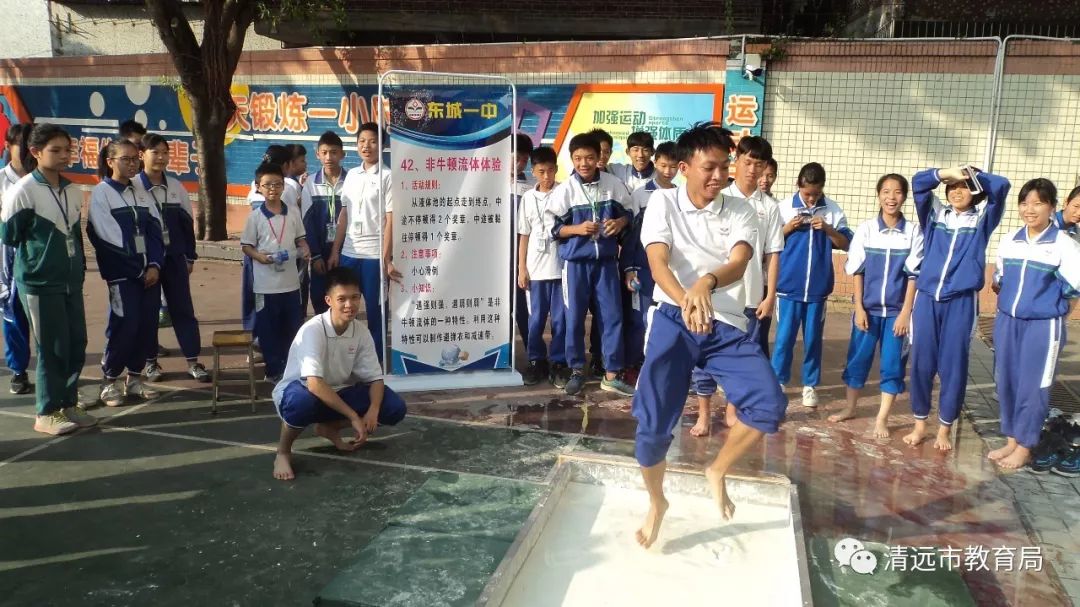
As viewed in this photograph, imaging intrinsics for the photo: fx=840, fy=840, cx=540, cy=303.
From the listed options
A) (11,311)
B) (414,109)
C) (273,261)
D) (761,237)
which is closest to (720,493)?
(761,237)

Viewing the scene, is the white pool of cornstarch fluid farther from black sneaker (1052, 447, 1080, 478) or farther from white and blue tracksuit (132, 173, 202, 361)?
white and blue tracksuit (132, 173, 202, 361)

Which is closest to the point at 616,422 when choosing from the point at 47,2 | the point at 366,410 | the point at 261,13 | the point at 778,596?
the point at 366,410

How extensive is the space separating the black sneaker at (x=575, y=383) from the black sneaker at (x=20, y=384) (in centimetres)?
364

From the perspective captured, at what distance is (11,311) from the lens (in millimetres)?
5484

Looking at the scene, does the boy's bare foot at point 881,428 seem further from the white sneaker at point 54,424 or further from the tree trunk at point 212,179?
the tree trunk at point 212,179

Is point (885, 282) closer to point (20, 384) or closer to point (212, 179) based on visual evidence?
point (20, 384)

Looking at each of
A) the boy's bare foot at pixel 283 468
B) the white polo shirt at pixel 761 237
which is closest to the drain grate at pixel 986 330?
the white polo shirt at pixel 761 237

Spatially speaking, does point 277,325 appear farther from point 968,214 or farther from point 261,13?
point 261,13

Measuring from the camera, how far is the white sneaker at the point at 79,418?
16.2 feet

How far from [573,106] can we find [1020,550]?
23.8 ft

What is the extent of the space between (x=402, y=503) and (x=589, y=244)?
7.54ft

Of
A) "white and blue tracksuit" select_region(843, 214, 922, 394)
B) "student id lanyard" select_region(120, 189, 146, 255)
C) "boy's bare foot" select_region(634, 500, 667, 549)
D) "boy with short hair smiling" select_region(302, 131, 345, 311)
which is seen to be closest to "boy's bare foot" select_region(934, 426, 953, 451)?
"white and blue tracksuit" select_region(843, 214, 922, 394)

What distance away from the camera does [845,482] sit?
14.6 feet

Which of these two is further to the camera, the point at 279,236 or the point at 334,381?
the point at 279,236
